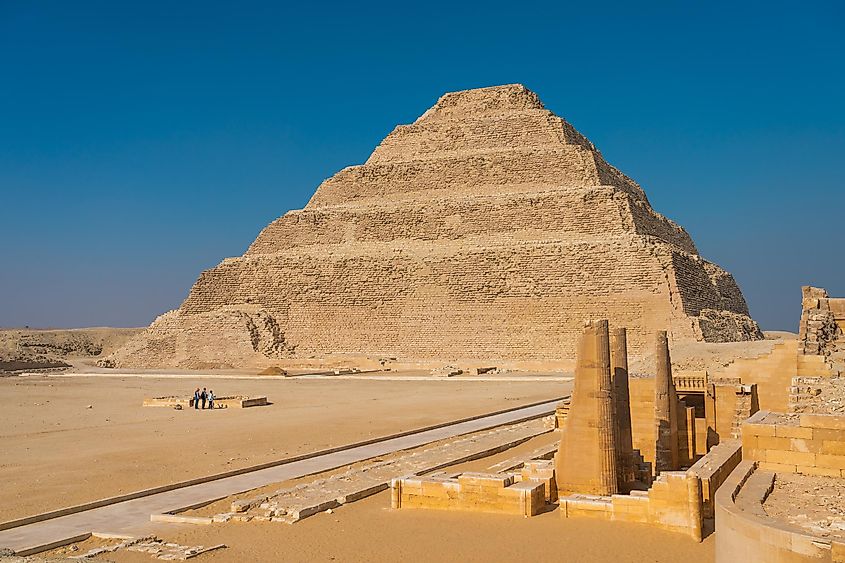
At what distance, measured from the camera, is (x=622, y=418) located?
9.27m

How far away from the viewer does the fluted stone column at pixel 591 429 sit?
8617 millimetres

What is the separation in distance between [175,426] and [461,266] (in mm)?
25474

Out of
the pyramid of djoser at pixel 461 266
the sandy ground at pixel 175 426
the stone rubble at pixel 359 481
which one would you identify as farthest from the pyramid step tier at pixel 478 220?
the stone rubble at pixel 359 481

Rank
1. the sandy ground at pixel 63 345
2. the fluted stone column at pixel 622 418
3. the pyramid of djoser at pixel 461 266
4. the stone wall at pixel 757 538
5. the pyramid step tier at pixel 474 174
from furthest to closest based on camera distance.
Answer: the sandy ground at pixel 63 345 → the pyramid step tier at pixel 474 174 → the pyramid of djoser at pixel 461 266 → the fluted stone column at pixel 622 418 → the stone wall at pixel 757 538

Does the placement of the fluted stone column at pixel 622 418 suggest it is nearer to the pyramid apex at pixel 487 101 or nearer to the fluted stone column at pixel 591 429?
the fluted stone column at pixel 591 429

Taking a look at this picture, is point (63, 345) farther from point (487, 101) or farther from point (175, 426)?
point (175, 426)

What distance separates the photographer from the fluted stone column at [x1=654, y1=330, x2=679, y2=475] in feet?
36.1

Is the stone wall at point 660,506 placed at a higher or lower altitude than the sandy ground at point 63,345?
lower

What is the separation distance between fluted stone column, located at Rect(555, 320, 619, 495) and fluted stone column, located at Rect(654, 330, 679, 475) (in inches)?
99.5

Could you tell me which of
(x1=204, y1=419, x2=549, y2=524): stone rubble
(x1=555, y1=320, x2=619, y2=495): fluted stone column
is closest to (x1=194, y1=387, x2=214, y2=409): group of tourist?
(x1=204, y1=419, x2=549, y2=524): stone rubble

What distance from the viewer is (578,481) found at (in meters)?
8.73

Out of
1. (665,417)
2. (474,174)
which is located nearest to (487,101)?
(474,174)

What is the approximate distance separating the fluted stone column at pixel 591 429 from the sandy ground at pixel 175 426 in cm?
526

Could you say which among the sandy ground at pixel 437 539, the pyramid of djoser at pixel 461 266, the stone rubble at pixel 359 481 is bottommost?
the sandy ground at pixel 437 539
